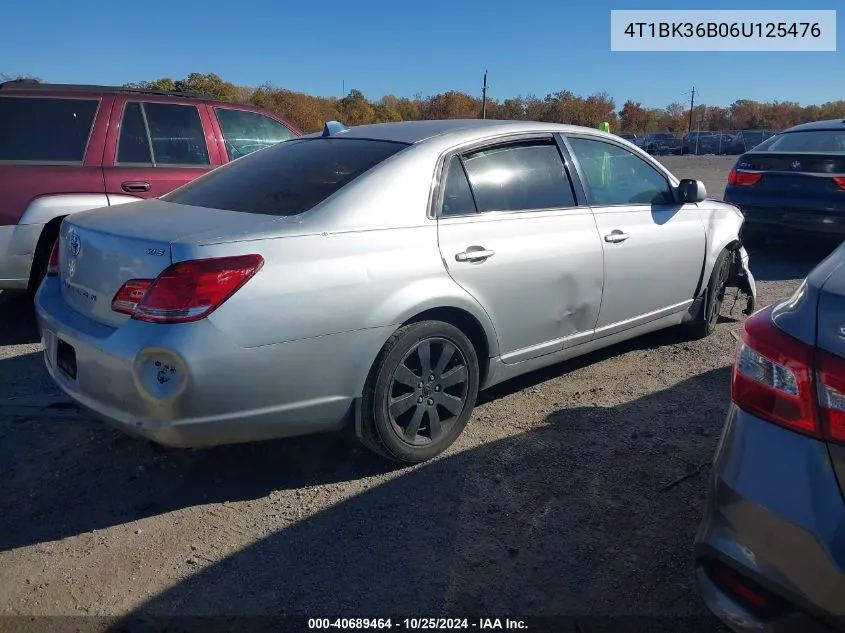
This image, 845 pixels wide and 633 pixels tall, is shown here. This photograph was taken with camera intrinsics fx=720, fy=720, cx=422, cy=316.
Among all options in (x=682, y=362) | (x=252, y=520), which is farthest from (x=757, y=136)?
(x=252, y=520)

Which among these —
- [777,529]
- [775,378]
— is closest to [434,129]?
[775,378]

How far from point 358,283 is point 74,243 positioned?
1.31 m

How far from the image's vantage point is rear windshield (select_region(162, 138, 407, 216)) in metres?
3.29

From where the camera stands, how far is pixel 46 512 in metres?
3.08

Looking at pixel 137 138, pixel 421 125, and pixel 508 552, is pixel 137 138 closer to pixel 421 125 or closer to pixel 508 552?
pixel 421 125

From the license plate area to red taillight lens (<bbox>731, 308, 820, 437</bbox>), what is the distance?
256 centimetres

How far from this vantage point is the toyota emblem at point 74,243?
316 cm

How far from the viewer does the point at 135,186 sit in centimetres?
559

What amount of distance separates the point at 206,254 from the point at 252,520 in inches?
44.6

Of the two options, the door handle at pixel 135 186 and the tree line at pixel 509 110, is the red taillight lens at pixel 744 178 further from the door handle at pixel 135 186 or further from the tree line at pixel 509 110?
the tree line at pixel 509 110

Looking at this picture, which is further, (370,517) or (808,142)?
(808,142)

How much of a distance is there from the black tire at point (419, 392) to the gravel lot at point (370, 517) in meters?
0.14

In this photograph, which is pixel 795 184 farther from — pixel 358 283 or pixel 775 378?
pixel 775 378

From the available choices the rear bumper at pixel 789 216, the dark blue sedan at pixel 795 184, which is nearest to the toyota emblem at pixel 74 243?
the rear bumper at pixel 789 216
